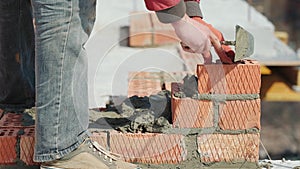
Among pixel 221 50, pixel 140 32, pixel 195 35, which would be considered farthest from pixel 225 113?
pixel 140 32

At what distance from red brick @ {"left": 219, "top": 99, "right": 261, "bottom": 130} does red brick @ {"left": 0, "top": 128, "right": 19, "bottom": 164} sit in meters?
0.78

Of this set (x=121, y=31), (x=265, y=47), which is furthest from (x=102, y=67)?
(x=265, y=47)

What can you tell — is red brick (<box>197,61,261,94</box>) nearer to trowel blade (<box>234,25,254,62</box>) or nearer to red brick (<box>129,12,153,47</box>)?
trowel blade (<box>234,25,254,62</box>)

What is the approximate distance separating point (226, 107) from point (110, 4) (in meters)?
4.19

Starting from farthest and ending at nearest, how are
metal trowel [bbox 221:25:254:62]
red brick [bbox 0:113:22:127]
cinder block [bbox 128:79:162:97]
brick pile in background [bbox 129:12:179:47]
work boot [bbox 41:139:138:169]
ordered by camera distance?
brick pile in background [bbox 129:12:179:47] → cinder block [bbox 128:79:162:97] → red brick [bbox 0:113:22:127] → metal trowel [bbox 221:25:254:62] → work boot [bbox 41:139:138:169]

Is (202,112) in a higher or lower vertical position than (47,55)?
lower

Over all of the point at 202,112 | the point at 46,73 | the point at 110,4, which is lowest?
the point at 202,112

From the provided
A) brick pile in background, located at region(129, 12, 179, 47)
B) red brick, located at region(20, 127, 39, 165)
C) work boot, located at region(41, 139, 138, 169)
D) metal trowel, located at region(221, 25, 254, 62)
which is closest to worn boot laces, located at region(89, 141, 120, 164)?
work boot, located at region(41, 139, 138, 169)

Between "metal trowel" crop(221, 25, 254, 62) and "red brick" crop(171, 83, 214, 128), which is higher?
"metal trowel" crop(221, 25, 254, 62)

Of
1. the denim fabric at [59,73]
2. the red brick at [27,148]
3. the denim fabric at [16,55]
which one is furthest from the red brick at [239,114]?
the denim fabric at [16,55]

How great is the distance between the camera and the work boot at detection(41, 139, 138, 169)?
2186 millimetres

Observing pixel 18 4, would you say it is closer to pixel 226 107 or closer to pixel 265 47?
pixel 226 107

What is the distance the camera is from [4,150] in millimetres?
2396

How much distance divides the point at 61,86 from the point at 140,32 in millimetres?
2940
